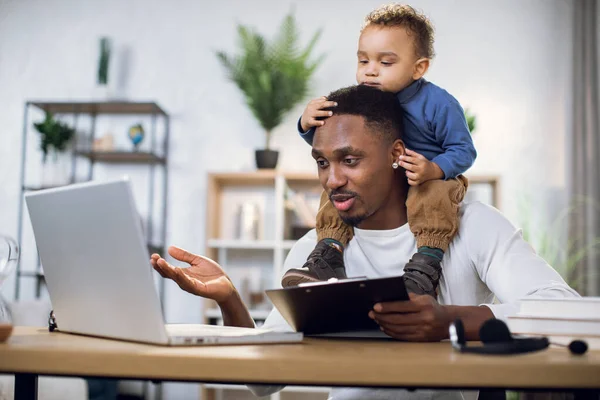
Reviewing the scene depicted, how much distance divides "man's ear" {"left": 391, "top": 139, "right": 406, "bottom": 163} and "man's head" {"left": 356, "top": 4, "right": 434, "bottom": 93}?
17 cm

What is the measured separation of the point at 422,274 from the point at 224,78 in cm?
354

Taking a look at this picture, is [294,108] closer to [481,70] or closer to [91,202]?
[481,70]

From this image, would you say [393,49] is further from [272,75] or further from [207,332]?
[272,75]

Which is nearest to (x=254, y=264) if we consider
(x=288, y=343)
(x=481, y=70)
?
(x=481, y=70)

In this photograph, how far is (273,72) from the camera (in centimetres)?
434

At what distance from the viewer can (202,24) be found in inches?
190

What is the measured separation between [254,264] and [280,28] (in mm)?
1588

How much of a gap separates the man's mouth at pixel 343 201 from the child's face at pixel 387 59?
36 centimetres

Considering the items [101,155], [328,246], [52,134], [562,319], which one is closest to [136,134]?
[101,155]

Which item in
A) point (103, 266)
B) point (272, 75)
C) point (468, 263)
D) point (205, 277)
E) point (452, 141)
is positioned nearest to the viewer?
point (103, 266)

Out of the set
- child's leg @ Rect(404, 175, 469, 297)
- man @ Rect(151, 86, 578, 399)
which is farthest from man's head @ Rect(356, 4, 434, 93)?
child's leg @ Rect(404, 175, 469, 297)

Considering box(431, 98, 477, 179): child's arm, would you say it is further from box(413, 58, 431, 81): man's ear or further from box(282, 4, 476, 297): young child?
box(413, 58, 431, 81): man's ear

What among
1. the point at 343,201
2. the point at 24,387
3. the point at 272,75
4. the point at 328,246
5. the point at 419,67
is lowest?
the point at 24,387

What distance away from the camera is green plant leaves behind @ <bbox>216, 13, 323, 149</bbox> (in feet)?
14.1
